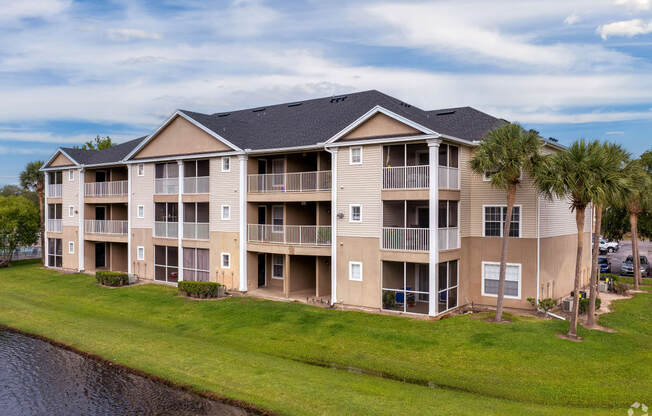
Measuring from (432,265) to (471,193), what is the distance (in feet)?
16.2

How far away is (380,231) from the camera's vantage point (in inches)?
904

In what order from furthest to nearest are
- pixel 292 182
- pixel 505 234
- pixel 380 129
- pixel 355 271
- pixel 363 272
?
pixel 292 182 < pixel 355 271 < pixel 363 272 < pixel 380 129 < pixel 505 234

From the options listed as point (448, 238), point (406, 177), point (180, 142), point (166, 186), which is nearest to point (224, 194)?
point (180, 142)

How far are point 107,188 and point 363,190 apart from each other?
22.5 meters

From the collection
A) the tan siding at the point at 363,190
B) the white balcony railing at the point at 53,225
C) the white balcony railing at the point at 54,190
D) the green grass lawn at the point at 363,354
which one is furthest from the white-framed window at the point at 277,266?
the white balcony railing at the point at 54,190

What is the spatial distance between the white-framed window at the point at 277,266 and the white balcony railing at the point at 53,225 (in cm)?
2175

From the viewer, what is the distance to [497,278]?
76.3 feet

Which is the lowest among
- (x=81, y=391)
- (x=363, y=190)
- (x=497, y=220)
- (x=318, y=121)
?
(x=81, y=391)

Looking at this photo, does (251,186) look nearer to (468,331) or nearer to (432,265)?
(432,265)

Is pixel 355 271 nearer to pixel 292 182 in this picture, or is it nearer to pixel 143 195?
pixel 292 182

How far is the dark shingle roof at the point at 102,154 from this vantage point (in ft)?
121

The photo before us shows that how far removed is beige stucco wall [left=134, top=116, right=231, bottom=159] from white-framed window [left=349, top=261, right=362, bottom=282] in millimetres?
10620

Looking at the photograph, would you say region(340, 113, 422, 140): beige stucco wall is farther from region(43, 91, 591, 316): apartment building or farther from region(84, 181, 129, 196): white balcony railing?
region(84, 181, 129, 196): white balcony railing

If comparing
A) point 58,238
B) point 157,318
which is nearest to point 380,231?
point 157,318
